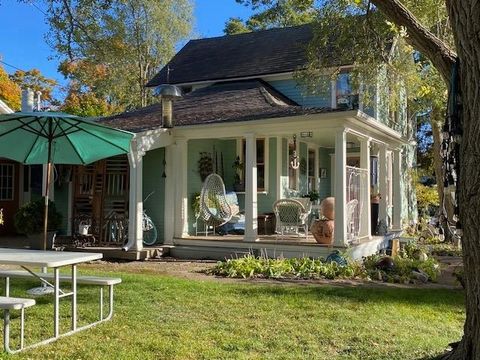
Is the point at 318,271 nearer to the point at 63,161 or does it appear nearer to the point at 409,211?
the point at 63,161

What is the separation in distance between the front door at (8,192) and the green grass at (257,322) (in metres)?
8.24

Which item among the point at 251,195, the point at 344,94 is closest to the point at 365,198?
the point at 251,195

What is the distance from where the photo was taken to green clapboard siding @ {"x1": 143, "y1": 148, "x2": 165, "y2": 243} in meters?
12.8

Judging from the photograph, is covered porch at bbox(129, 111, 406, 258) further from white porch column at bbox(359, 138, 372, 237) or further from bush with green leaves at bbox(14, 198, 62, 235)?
bush with green leaves at bbox(14, 198, 62, 235)

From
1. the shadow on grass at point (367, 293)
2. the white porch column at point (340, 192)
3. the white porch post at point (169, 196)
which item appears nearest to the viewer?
the shadow on grass at point (367, 293)

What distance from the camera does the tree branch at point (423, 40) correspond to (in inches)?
170

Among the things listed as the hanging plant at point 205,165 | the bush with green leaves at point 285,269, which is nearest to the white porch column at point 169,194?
the hanging plant at point 205,165

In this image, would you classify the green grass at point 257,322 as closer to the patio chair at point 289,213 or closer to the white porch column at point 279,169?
the patio chair at point 289,213

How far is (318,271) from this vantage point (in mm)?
9422

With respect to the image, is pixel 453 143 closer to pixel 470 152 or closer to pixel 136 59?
pixel 470 152

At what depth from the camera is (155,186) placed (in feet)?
42.2

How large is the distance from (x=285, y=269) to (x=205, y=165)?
4.90 m

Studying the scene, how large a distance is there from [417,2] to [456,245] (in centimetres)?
732

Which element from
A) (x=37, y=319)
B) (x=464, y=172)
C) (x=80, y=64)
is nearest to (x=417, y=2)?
(x=464, y=172)
